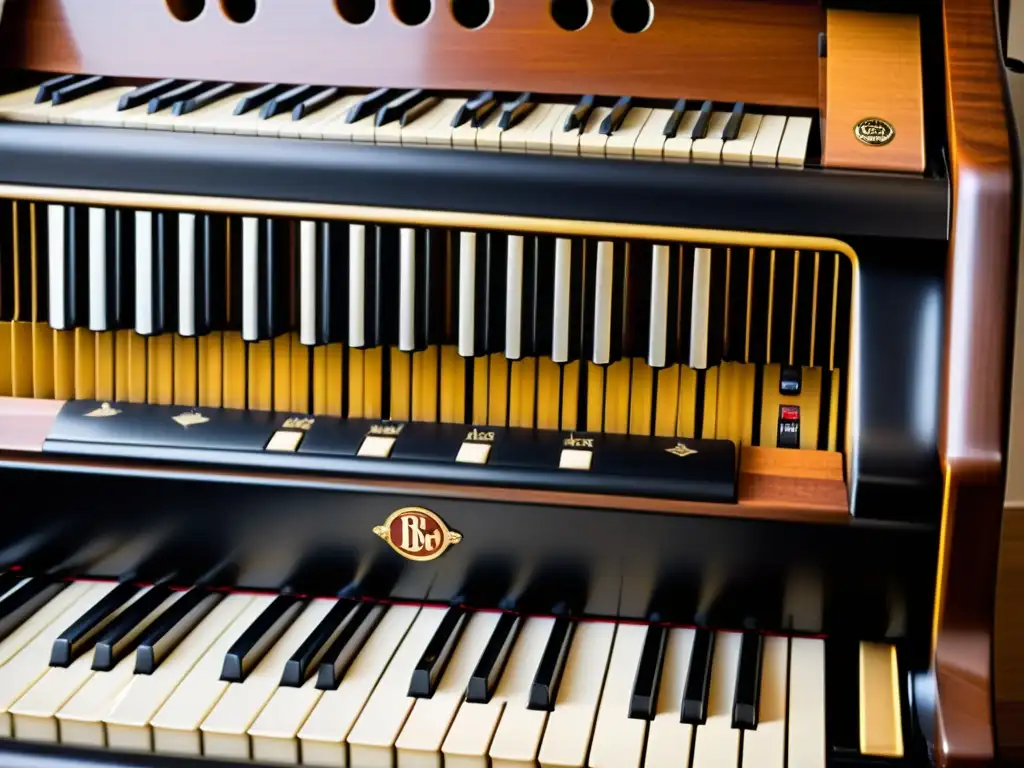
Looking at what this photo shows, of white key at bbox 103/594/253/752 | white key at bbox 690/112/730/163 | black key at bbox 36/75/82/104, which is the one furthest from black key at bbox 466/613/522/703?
black key at bbox 36/75/82/104

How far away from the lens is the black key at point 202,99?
1.11 m

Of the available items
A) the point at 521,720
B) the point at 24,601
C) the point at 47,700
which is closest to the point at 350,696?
the point at 521,720

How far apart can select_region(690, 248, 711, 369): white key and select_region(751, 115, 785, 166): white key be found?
0.29 ft

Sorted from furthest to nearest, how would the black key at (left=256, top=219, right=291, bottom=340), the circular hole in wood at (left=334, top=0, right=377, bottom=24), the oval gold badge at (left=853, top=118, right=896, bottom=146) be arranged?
1. the circular hole in wood at (left=334, top=0, right=377, bottom=24)
2. the black key at (left=256, top=219, right=291, bottom=340)
3. the oval gold badge at (left=853, top=118, right=896, bottom=146)

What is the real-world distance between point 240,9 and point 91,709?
0.71m

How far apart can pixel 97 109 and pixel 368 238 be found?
0.91 ft

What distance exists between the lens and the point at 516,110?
43.9 inches

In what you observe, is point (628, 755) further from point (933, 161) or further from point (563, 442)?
point (933, 161)

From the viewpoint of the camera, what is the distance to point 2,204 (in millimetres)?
1160

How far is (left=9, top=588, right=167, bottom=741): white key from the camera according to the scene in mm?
993

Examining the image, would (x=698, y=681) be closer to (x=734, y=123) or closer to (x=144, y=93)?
(x=734, y=123)

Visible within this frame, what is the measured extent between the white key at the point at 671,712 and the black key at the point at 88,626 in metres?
0.49

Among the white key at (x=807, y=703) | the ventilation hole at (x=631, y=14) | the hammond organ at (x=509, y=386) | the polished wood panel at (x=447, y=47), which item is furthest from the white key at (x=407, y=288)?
the white key at (x=807, y=703)

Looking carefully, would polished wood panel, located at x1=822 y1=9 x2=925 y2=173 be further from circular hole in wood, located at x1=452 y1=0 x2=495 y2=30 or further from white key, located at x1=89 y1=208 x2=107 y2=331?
white key, located at x1=89 y1=208 x2=107 y2=331
